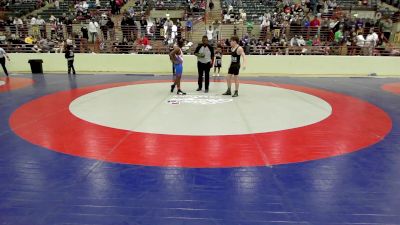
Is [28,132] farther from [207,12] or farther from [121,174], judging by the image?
[207,12]

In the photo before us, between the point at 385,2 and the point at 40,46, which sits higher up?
the point at 385,2

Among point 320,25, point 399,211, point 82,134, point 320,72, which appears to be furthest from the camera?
point 320,25

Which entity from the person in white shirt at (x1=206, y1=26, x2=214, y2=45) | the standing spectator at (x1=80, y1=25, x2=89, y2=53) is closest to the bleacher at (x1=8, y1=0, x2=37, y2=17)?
the standing spectator at (x1=80, y1=25, x2=89, y2=53)

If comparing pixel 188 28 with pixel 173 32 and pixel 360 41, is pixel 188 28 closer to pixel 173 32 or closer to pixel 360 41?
pixel 173 32

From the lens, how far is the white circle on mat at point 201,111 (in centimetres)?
668

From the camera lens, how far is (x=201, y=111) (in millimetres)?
7973

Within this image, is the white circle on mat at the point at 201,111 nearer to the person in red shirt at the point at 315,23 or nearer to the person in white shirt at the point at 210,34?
the person in white shirt at the point at 210,34

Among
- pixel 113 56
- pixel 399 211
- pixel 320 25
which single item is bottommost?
pixel 399 211

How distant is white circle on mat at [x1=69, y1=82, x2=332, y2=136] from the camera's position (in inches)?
263

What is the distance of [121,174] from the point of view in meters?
4.50

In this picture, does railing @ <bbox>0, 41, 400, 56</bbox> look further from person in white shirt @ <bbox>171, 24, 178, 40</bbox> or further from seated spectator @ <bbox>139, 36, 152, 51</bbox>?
person in white shirt @ <bbox>171, 24, 178, 40</bbox>

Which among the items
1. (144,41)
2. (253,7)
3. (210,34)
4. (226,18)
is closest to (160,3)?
(226,18)

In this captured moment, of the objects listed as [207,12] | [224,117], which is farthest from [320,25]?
[224,117]

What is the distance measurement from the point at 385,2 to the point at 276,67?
13.1m
